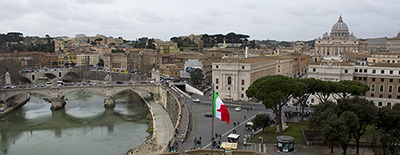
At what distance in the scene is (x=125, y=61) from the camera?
67125 mm

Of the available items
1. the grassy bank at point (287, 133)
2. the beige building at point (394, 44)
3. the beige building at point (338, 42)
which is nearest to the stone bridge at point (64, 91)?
the grassy bank at point (287, 133)

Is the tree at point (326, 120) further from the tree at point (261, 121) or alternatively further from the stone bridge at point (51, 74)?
the stone bridge at point (51, 74)

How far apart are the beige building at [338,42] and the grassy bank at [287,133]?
65.8m

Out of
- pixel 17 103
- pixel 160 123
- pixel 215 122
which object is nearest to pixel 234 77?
pixel 160 123

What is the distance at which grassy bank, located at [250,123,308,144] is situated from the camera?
17078 millimetres

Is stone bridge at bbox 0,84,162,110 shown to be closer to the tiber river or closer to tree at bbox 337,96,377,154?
the tiber river

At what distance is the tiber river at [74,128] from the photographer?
2198 cm

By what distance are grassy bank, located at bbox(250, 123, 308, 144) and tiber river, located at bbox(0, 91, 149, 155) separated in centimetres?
919

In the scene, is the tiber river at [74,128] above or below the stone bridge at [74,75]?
below

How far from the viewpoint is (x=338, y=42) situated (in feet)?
271

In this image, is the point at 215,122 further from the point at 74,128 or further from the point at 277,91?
the point at 74,128

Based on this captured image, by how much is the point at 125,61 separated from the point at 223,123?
163ft

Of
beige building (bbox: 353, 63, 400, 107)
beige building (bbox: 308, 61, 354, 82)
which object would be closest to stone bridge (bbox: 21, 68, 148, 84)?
beige building (bbox: 308, 61, 354, 82)

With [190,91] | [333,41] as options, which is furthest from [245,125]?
[333,41]
